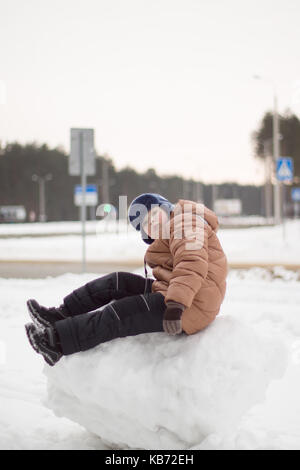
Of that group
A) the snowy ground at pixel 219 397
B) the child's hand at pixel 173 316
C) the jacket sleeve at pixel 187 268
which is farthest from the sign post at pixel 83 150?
the child's hand at pixel 173 316

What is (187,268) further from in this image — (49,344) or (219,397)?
(49,344)

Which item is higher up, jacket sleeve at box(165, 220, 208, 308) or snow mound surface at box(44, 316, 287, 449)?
jacket sleeve at box(165, 220, 208, 308)

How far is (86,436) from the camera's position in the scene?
330 cm

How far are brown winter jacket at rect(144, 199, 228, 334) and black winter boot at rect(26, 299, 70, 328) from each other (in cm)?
61

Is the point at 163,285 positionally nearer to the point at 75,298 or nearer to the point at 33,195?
the point at 75,298

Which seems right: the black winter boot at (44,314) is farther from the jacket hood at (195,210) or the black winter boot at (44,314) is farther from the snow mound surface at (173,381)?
the jacket hood at (195,210)

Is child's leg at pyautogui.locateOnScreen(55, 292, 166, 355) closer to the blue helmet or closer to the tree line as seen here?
the blue helmet

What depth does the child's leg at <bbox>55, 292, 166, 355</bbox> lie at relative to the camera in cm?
289

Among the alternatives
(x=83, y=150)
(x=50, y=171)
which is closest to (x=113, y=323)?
(x=83, y=150)

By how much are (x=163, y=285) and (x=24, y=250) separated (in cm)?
1538

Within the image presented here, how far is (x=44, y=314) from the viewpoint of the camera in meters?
3.07

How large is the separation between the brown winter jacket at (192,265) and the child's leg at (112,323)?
0.45 ft

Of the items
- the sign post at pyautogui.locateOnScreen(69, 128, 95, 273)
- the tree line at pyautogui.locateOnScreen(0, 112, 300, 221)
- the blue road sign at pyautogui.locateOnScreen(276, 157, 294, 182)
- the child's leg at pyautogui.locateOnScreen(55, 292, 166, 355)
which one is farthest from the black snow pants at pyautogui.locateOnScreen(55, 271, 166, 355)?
the tree line at pyautogui.locateOnScreen(0, 112, 300, 221)

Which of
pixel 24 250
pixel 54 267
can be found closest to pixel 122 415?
pixel 54 267
